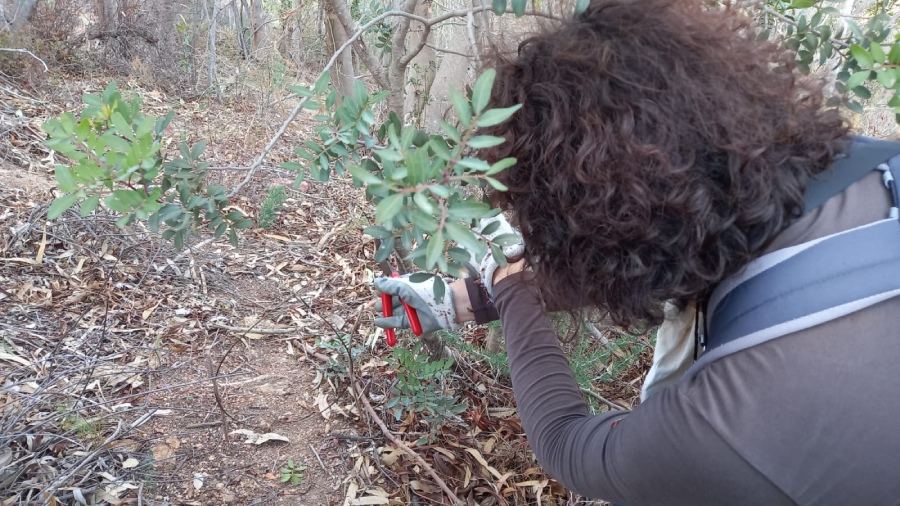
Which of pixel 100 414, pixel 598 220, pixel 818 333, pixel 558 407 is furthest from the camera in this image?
pixel 100 414

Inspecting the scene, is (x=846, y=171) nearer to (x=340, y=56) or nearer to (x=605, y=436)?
(x=605, y=436)

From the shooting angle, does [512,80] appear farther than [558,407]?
No

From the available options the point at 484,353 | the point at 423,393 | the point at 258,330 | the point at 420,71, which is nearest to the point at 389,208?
the point at 423,393

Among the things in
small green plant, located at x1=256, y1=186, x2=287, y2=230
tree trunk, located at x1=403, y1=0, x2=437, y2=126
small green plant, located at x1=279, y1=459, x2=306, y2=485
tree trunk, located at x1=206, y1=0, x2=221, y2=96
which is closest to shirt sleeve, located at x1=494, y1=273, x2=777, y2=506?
small green plant, located at x1=279, y1=459, x2=306, y2=485

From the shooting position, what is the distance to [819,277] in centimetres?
84

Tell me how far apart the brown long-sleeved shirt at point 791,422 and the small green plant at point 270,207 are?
2414mm

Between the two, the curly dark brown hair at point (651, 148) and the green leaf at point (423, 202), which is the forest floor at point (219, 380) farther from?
the green leaf at point (423, 202)

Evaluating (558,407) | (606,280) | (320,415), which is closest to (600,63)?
(606,280)

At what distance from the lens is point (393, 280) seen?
66.2 inches

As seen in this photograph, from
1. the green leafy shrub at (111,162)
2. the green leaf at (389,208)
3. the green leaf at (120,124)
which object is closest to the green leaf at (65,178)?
the green leafy shrub at (111,162)

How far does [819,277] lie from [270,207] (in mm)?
2663

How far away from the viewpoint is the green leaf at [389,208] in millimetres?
695

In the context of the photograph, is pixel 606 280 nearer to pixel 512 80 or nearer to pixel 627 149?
pixel 627 149

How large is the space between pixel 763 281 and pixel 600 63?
1.43ft
